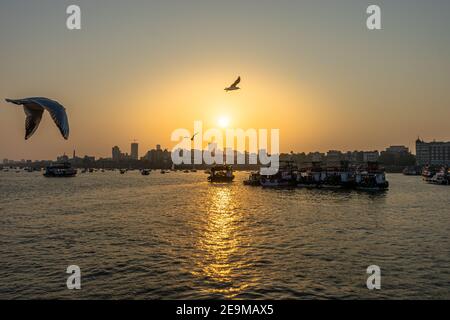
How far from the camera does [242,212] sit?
49.5 m

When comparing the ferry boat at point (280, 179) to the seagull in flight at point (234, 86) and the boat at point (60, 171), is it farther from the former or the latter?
the boat at point (60, 171)

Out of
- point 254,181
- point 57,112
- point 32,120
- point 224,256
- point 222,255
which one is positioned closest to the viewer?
point 57,112

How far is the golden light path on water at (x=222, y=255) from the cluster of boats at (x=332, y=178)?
198ft

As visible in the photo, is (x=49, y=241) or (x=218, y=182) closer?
(x=49, y=241)

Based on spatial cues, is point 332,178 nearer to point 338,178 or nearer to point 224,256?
point 338,178

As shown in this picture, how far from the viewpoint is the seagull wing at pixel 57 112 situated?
43.7 ft

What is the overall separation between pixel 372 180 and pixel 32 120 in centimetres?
8782

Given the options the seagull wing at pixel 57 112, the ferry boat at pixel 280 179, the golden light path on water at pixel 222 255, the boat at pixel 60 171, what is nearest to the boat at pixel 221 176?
the ferry boat at pixel 280 179

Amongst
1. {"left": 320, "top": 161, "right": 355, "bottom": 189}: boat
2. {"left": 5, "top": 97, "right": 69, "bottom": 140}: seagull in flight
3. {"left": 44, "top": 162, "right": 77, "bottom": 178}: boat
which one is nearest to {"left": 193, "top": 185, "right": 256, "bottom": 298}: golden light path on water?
{"left": 5, "top": 97, "right": 69, "bottom": 140}: seagull in flight

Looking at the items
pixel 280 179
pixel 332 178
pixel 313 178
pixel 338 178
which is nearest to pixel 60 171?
pixel 280 179

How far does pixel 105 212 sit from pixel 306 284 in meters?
37.5

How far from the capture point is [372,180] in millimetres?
89250
